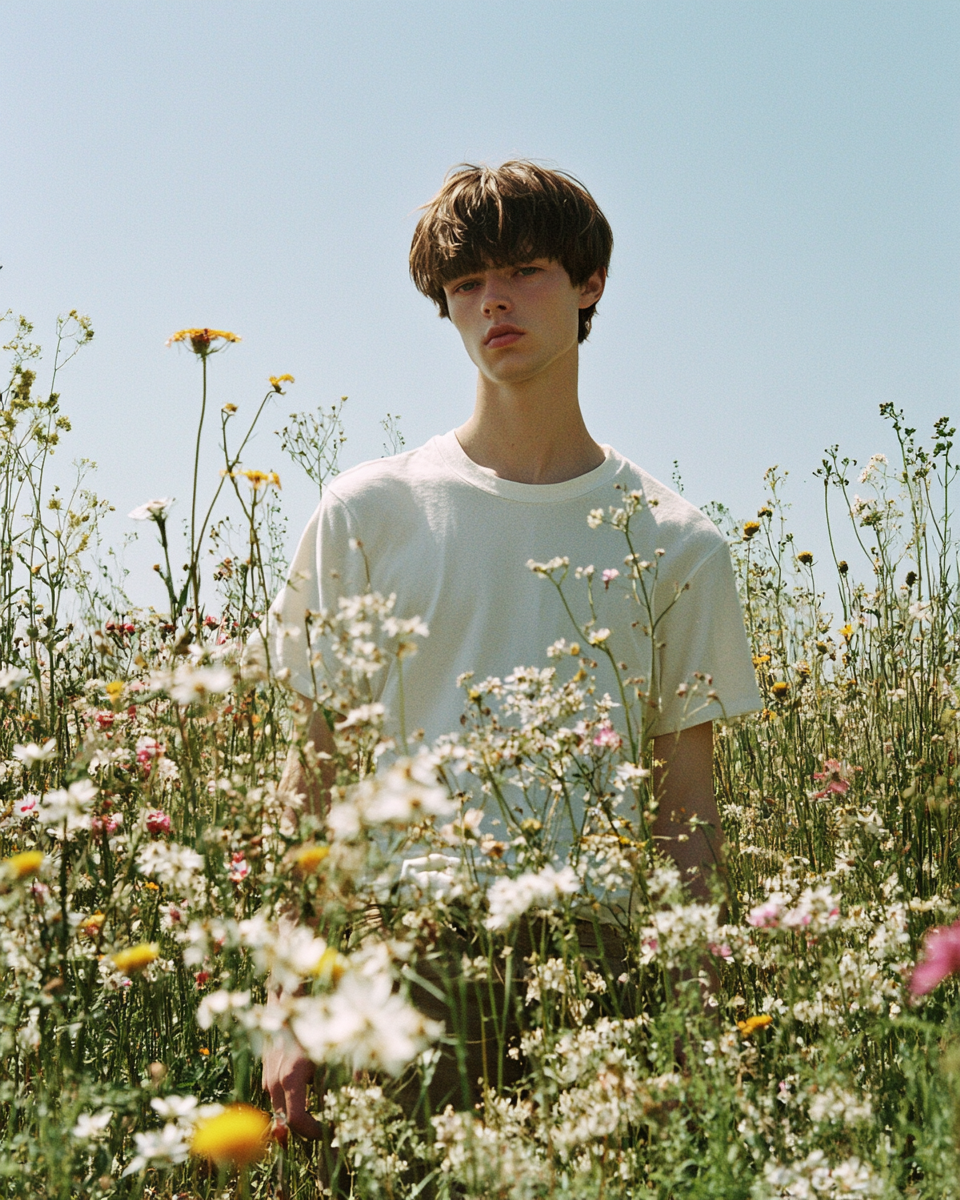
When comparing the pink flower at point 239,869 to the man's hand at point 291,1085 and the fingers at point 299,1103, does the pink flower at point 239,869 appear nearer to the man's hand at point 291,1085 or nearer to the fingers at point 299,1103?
the man's hand at point 291,1085

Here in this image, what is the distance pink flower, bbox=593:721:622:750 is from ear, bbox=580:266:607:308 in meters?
1.81

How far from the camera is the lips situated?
9.07 feet

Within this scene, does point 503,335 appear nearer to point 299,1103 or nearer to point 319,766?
point 319,766

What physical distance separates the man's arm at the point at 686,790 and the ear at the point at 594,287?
140cm

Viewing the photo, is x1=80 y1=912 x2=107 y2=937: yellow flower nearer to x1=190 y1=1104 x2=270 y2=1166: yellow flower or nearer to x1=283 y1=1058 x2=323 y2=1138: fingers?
x1=190 y1=1104 x2=270 y2=1166: yellow flower

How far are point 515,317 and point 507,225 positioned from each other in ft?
0.89

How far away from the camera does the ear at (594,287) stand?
324 cm

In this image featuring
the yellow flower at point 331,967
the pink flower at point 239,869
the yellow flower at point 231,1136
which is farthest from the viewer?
the pink flower at point 239,869

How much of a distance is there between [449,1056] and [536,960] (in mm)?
968

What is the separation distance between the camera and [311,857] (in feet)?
3.96

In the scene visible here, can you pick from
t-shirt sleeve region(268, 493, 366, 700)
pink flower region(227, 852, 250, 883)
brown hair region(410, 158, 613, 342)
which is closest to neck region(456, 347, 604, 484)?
brown hair region(410, 158, 613, 342)

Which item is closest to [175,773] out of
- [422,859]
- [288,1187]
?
[422,859]

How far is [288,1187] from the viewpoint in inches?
81.0

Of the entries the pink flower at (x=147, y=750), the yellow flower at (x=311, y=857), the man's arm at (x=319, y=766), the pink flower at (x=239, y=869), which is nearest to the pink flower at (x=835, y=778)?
the man's arm at (x=319, y=766)
